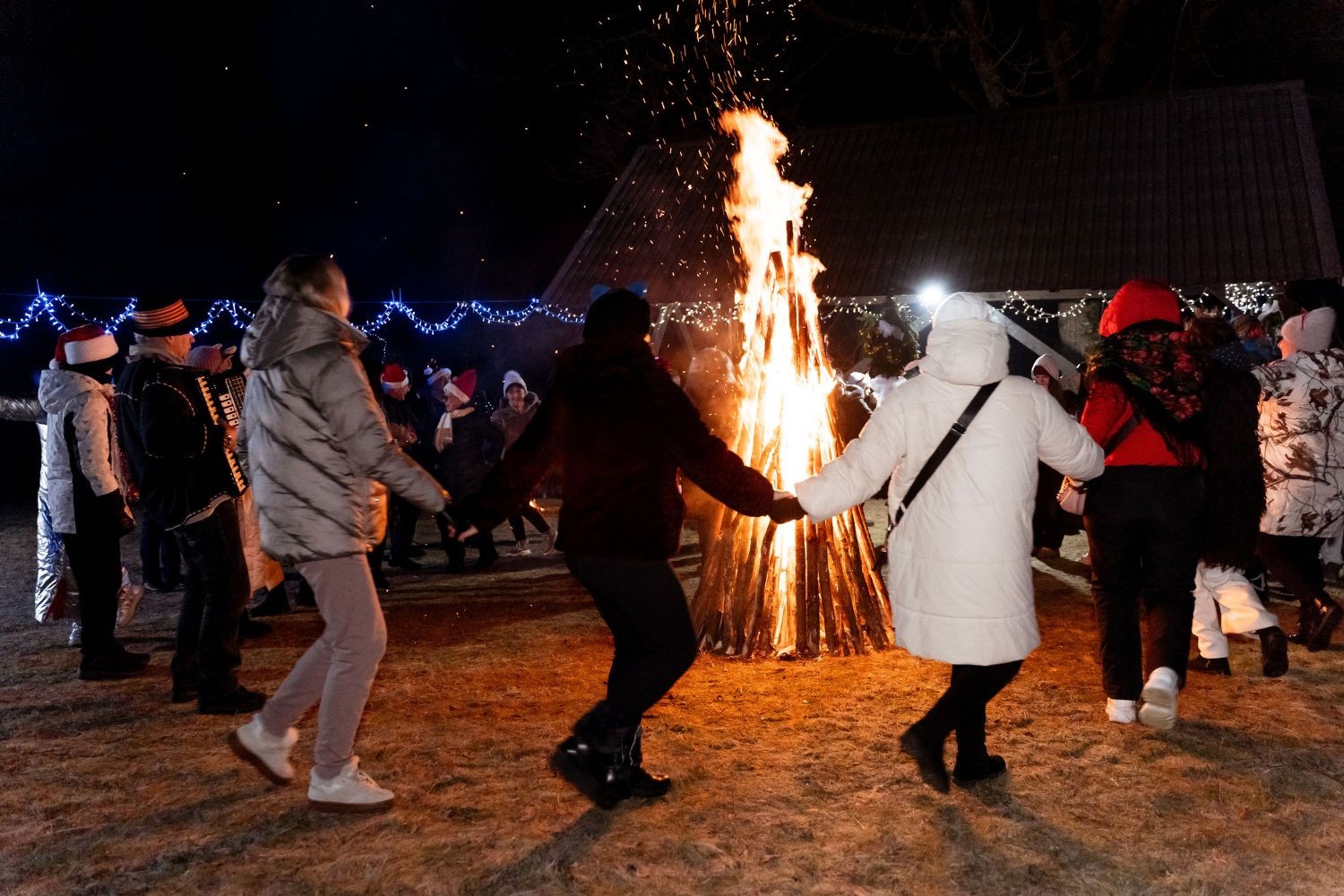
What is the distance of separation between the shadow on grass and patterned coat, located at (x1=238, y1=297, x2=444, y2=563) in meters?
1.27

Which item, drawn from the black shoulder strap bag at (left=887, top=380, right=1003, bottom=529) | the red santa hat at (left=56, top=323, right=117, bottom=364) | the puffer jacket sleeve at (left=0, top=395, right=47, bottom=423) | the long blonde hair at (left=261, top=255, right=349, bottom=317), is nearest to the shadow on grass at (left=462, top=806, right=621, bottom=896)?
the black shoulder strap bag at (left=887, top=380, right=1003, bottom=529)

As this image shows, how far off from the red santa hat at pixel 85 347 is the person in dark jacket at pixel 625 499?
11.8ft

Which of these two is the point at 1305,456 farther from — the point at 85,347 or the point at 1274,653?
the point at 85,347

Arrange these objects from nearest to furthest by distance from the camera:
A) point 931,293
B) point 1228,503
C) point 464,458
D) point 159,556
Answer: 1. point 1228,503
2. point 159,556
3. point 464,458
4. point 931,293

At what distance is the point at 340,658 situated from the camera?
3850 millimetres

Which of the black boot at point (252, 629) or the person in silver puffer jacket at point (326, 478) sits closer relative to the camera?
the person in silver puffer jacket at point (326, 478)

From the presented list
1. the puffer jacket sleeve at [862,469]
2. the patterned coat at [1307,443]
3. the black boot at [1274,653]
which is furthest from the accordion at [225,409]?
the patterned coat at [1307,443]

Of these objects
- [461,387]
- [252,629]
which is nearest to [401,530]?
[461,387]

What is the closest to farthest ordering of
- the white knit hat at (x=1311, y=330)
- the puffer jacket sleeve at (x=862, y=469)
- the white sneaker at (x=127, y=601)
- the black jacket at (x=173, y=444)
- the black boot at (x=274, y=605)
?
the puffer jacket sleeve at (x=862, y=469) → the black jacket at (x=173, y=444) → the white knit hat at (x=1311, y=330) → the white sneaker at (x=127, y=601) → the black boot at (x=274, y=605)

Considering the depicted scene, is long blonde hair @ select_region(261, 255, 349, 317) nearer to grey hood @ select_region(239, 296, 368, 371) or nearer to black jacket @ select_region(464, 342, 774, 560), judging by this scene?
grey hood @ select_region(239, 296, 368, 371)

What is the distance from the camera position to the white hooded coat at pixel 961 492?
3.72 m

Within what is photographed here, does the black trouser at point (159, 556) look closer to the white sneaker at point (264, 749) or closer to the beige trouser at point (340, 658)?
the white sneaker at point (264, 749)

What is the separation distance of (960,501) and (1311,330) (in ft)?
11.4

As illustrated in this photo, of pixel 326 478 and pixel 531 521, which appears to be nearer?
pixel 326 478
